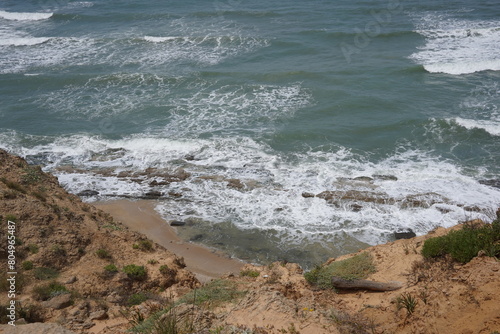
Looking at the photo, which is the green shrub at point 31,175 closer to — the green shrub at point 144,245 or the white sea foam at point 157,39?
the green shrub at point 144,245

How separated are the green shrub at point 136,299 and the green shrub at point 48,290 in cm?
168

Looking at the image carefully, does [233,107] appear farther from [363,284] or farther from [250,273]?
[363,284]

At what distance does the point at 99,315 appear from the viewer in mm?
10922

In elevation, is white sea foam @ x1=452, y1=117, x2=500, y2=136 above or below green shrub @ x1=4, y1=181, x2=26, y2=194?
below

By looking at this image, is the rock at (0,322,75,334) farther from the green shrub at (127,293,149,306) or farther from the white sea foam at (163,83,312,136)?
the white sea foam at (163,83,312,136)

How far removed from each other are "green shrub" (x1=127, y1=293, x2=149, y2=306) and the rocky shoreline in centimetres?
3

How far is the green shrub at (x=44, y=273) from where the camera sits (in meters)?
12.0

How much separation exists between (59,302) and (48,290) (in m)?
0.61

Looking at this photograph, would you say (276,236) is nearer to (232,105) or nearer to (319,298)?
(319,298)

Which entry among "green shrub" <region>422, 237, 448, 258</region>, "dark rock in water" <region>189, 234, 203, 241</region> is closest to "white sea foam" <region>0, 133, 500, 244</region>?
"dark rock in water" <region>189, 234, 203, 241</region>

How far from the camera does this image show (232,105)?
28344 mm

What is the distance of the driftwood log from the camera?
10.7 meters

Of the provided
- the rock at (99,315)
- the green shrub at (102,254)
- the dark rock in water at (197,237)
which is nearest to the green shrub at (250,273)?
the rock at (99,315)

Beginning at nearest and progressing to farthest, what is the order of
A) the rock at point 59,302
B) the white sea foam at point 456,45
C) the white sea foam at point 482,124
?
1. the rock at point 59,302
2. the white sea foam at point 482,124
3. the white sea foam at point 456,45
